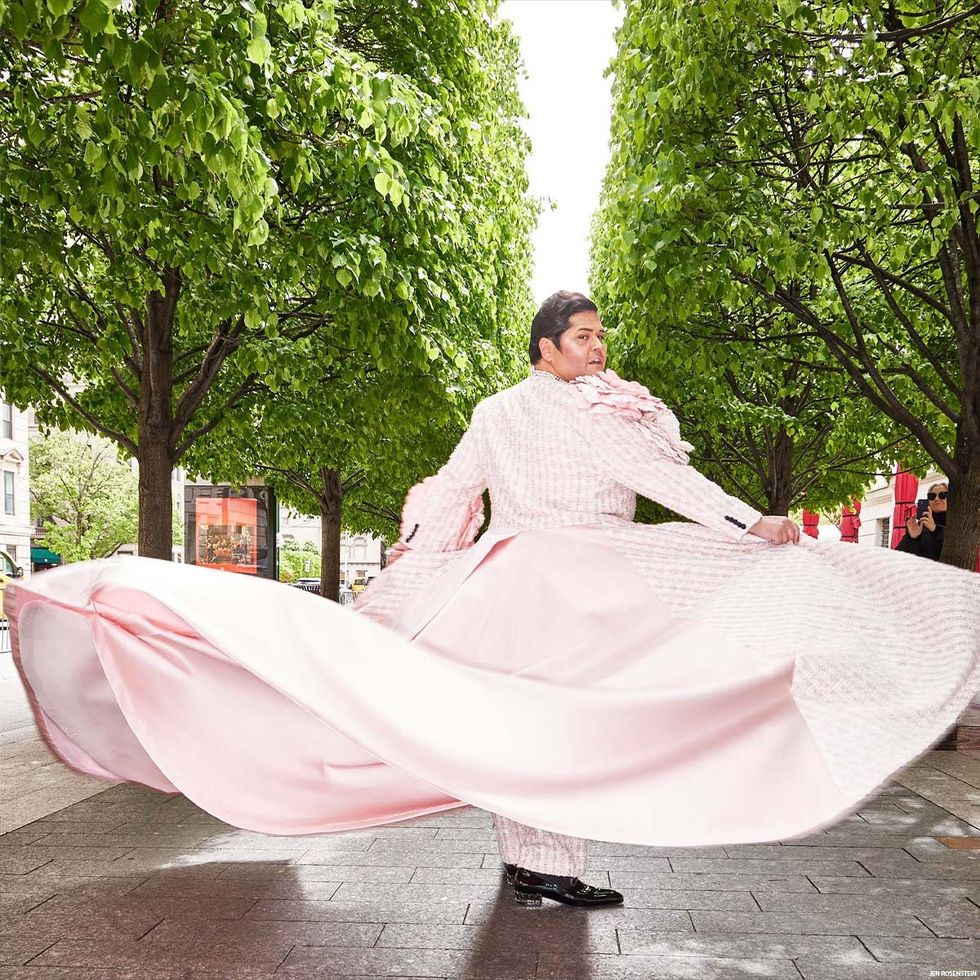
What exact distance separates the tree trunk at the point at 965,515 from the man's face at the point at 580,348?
6.23 meters

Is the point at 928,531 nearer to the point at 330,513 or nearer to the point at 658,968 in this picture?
the point at 658,968

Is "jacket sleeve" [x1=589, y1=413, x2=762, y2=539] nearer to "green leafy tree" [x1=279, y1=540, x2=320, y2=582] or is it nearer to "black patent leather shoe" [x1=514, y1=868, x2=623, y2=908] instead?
"black patent leather shoe" [x1=514, y1=868, x2=623, y2=908]

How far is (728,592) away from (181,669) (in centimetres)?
195

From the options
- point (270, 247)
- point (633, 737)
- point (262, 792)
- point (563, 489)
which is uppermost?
point (270, 247)

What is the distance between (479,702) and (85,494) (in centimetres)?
5136

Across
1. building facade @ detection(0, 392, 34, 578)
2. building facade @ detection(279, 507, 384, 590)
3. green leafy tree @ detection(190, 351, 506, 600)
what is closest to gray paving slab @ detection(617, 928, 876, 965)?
green leafy tree @ detection(190, 351, 506, 600)

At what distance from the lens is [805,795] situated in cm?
319

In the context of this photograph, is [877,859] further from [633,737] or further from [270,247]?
[270,247]

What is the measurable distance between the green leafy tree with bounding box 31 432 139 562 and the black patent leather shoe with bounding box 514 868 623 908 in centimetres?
4862

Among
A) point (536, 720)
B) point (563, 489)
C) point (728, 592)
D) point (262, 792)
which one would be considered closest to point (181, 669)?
point (262, 792)

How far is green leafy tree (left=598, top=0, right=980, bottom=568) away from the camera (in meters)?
8.05

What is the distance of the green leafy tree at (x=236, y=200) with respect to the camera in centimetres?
653

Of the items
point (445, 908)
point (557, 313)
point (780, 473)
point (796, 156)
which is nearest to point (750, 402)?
point (780, 473)

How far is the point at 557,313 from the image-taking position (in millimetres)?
4598
